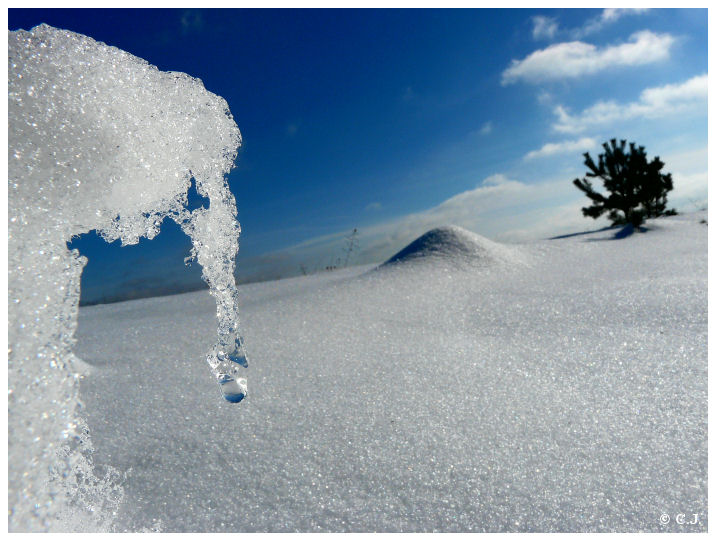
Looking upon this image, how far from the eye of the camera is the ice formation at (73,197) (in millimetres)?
709

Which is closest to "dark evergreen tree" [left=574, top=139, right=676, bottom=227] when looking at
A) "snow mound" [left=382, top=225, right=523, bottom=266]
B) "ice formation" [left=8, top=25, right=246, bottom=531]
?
"snow mound" [left=382, top=225, right=523, bottom=266]

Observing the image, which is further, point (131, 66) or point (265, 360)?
point (265, 360)

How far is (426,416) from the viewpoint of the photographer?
1.51m

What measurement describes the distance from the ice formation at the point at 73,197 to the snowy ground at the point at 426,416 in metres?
0.43

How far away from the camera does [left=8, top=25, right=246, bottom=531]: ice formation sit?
709 millimetres

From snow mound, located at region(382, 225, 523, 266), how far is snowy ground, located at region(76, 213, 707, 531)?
100 cm

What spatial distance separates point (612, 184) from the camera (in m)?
7.70

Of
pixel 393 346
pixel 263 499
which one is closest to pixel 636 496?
pixel 263 499

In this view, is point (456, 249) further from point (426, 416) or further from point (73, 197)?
point (73, 197)

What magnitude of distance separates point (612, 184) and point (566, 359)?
7.00 meters

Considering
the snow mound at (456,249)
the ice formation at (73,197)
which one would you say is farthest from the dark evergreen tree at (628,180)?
the ice formation at (73,197)

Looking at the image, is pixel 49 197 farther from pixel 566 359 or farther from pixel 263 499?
pixel 566 359

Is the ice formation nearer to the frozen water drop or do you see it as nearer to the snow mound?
the frozen water drop

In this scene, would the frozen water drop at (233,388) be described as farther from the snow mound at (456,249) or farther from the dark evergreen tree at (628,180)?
the dark evergreen tree at (628,180)
